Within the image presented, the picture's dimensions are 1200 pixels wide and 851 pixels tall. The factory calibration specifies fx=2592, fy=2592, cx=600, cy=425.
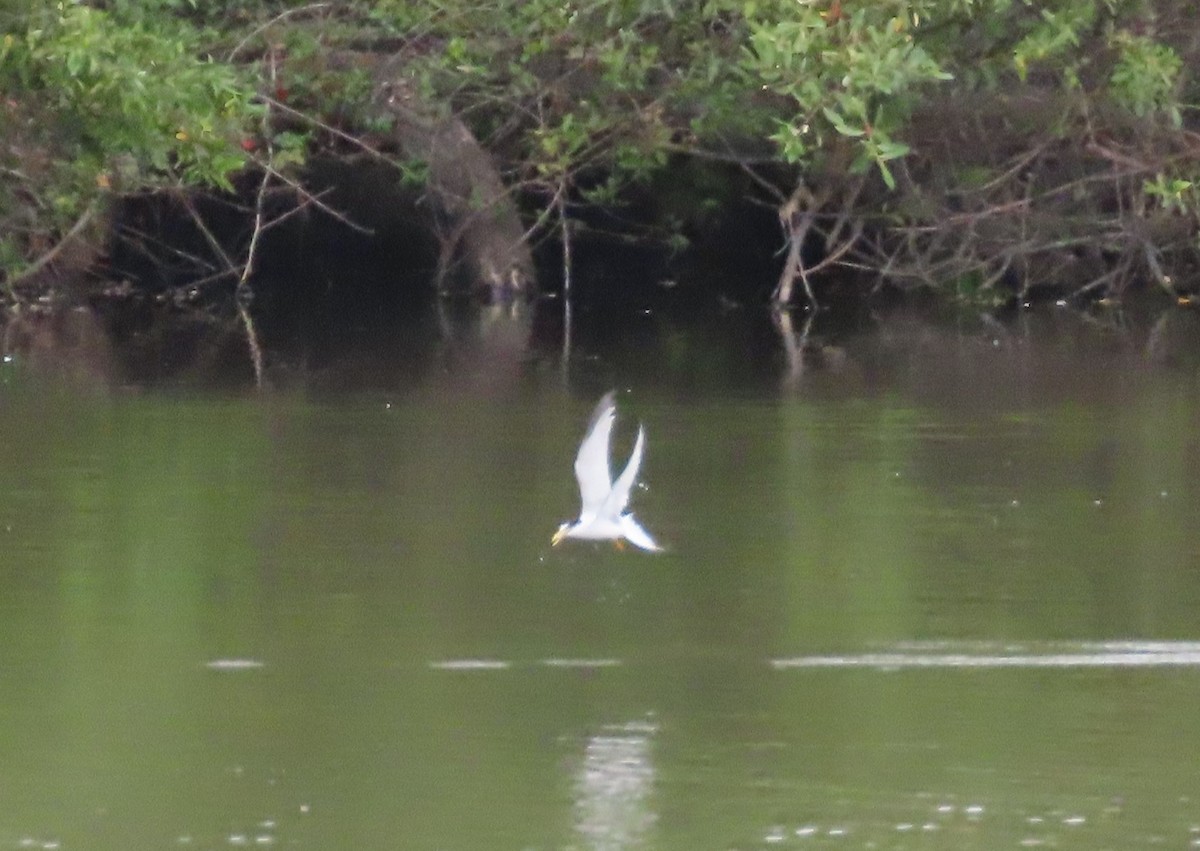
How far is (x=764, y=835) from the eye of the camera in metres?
5.90

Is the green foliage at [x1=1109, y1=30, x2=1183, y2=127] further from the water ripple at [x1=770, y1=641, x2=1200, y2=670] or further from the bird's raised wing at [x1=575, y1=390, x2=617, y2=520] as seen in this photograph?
the water ripple at [x1=770, y1=641, x2=1200, y2=670]

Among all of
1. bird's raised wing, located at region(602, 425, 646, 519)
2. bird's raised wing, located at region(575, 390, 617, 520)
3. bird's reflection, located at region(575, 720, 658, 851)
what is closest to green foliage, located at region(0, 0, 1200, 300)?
bird's raised wing, located at region(575, 390, 617, 520)

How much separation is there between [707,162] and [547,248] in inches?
95.9

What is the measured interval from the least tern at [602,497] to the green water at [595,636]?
0.17 m

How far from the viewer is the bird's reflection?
19.4 ft

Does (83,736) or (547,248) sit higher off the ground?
(547,248)

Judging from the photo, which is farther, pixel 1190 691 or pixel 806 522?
pixel 806 522

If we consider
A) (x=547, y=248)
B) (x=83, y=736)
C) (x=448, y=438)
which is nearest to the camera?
(x=83, y=736)

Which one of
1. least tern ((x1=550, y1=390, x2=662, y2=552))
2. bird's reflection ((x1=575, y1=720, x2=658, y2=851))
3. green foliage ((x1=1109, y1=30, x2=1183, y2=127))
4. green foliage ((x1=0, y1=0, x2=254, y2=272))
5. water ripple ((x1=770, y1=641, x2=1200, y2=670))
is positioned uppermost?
green foliage ((x1=1109, y1=30, x2=1183, y2=127))

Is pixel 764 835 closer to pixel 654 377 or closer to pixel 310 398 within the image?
pixel 310 398

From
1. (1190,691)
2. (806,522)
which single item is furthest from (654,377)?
(1190,691)

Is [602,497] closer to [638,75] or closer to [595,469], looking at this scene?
[595,469]

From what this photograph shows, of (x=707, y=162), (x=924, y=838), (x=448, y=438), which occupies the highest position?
(x=707, y=162)

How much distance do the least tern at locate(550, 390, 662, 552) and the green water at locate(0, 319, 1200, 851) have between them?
17cm
